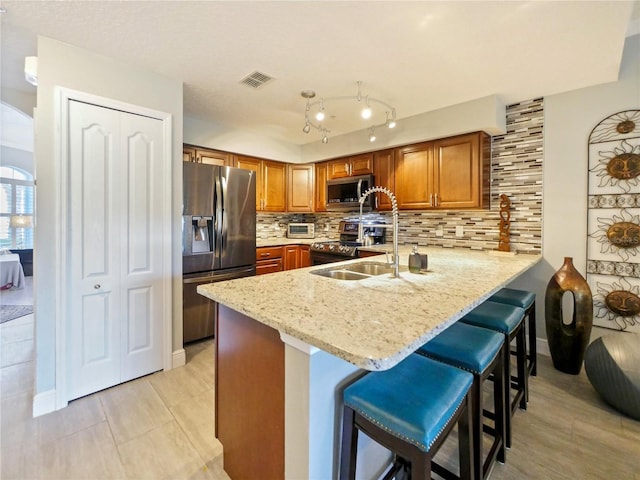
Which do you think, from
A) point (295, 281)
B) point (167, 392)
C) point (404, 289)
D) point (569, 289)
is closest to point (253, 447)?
point (295, 281)

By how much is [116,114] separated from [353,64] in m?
1.80

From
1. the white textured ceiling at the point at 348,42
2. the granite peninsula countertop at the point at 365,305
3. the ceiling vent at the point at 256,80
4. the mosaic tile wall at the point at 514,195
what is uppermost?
the ceiling vent at the point at 256,80

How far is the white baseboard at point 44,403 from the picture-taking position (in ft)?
6.14

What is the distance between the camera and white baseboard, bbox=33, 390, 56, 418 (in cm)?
187

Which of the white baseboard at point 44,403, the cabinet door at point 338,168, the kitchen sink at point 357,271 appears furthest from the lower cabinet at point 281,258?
the white baseboard at point 44,403

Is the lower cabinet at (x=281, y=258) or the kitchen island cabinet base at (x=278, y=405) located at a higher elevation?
the lower cabinet at (x=281, y=258)

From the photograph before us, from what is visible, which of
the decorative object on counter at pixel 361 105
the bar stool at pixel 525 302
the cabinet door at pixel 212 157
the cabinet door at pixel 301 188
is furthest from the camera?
the cabinet door at pixel 301 188

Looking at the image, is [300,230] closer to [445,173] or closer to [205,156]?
[205,156]

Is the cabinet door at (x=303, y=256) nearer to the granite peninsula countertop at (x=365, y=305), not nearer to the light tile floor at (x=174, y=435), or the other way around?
the light tile floor at (x=174, y=435)

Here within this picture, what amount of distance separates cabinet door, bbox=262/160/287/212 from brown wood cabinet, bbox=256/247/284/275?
65 cm

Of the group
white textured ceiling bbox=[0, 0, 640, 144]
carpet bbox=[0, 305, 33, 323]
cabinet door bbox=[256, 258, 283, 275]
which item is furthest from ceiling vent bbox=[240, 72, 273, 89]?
carpet bbox=[0, 305, 33, 323]

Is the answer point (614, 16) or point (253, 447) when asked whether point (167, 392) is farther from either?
point (614, 16)

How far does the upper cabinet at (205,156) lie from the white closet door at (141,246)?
111cm

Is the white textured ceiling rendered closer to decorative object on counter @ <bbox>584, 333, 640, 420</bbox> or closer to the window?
decorative object on counter @ <bbox>584, 333, 640, 420</bbox>
